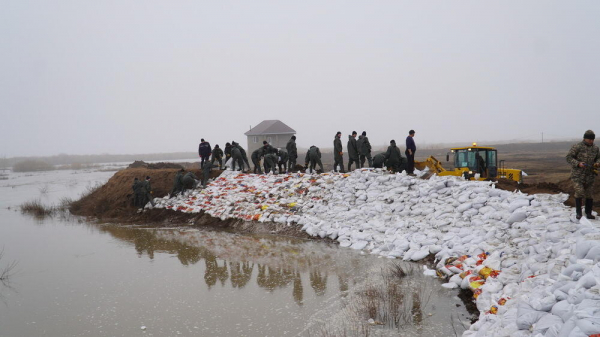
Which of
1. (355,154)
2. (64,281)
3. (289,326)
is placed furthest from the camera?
(355,154)

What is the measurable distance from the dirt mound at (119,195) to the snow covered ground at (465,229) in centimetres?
148

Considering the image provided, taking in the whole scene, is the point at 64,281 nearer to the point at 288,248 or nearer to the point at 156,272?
the point at 156,272

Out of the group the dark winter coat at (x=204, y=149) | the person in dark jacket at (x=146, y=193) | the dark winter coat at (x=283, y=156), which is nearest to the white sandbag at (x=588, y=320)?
the dark winter coat at (x=283, y=156)

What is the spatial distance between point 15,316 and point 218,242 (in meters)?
5.21

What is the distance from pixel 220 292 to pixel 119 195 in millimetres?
12376

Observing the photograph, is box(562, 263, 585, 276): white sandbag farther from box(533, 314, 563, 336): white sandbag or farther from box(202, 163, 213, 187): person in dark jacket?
box(202, 163, 213, 187): person in dark jacket

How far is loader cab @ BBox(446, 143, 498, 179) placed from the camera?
37.0ft

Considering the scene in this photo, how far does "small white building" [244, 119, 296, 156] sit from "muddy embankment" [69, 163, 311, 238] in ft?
34.4

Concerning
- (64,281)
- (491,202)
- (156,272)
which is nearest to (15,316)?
(64,281)

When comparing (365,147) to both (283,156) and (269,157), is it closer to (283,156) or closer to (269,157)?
(283,156)

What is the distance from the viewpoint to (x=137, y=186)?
15.7 metres

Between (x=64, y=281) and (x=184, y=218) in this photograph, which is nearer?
(x=64, y=281)

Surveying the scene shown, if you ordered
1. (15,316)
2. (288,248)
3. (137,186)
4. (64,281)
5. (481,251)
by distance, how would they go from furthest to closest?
(137,186), (288,248), (64,281), (481,251), (15,316)

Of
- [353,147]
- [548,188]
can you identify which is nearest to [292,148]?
[353,147]
